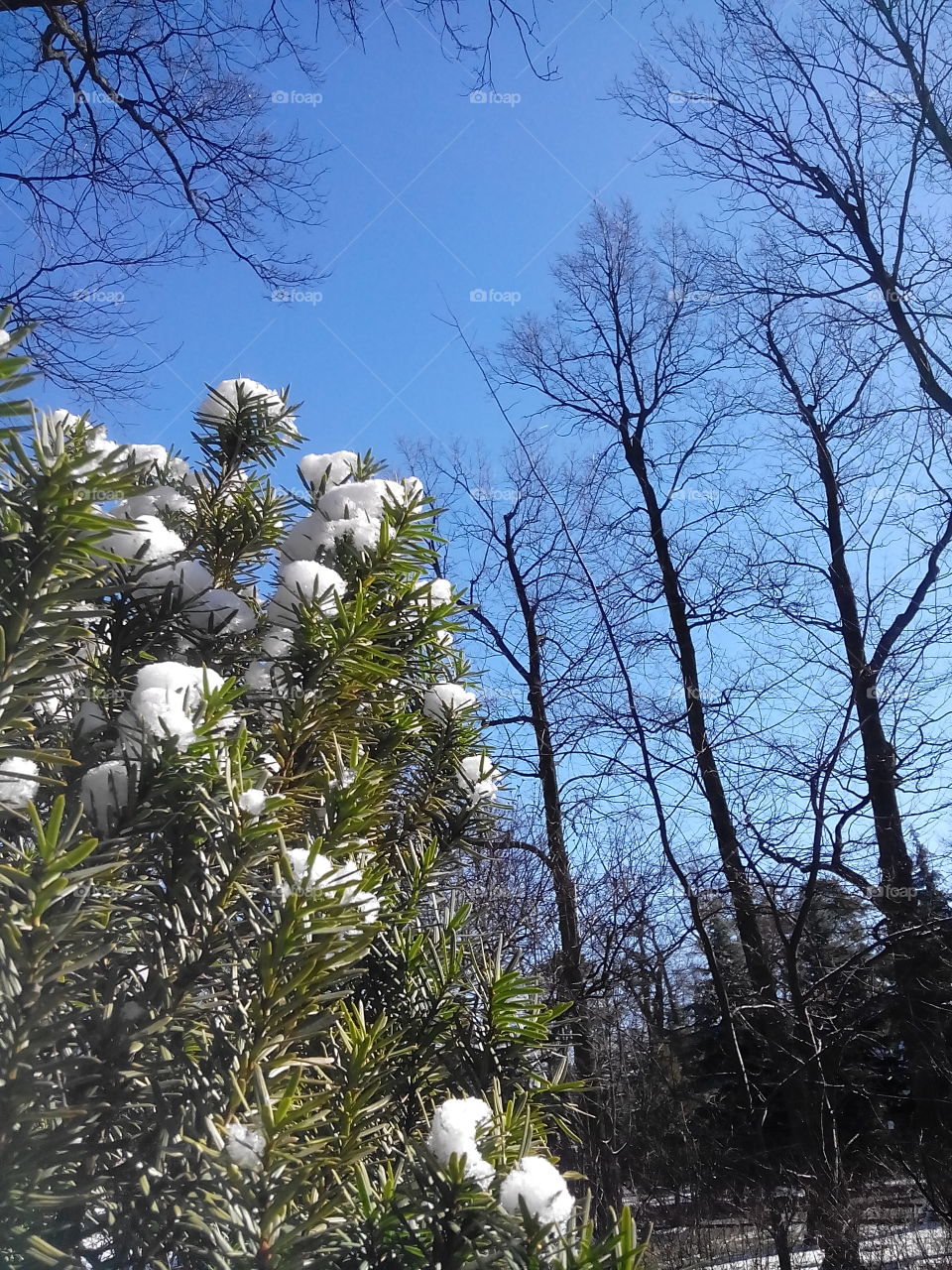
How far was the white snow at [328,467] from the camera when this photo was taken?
1179 millimetres

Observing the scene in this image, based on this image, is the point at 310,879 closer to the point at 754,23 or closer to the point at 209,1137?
the point at 209,1137

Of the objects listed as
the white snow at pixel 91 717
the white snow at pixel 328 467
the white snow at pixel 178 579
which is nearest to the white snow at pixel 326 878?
the white snow at pixel 91 717

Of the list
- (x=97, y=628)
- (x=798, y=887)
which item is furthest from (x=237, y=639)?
(x=798, y=887)

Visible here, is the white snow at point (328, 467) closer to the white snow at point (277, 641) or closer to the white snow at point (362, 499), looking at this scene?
the white snow at point (362, 499)

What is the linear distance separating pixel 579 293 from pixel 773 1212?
947 centimetres

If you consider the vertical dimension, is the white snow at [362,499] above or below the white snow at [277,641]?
above

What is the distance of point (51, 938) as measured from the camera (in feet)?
1.51

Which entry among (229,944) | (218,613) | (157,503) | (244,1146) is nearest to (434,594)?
(218,613)

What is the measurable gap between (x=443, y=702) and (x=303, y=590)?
286mm

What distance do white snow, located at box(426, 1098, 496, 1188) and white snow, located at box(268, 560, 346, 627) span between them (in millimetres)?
472

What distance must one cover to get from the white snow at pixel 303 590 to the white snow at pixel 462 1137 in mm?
472

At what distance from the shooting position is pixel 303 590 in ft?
2.82

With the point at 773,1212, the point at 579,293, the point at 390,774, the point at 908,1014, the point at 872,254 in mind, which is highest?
the point at 579,293

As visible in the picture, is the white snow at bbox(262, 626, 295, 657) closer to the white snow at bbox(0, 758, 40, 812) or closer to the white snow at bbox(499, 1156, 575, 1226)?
the white snow at bbox(0, 758, 40, 812)
